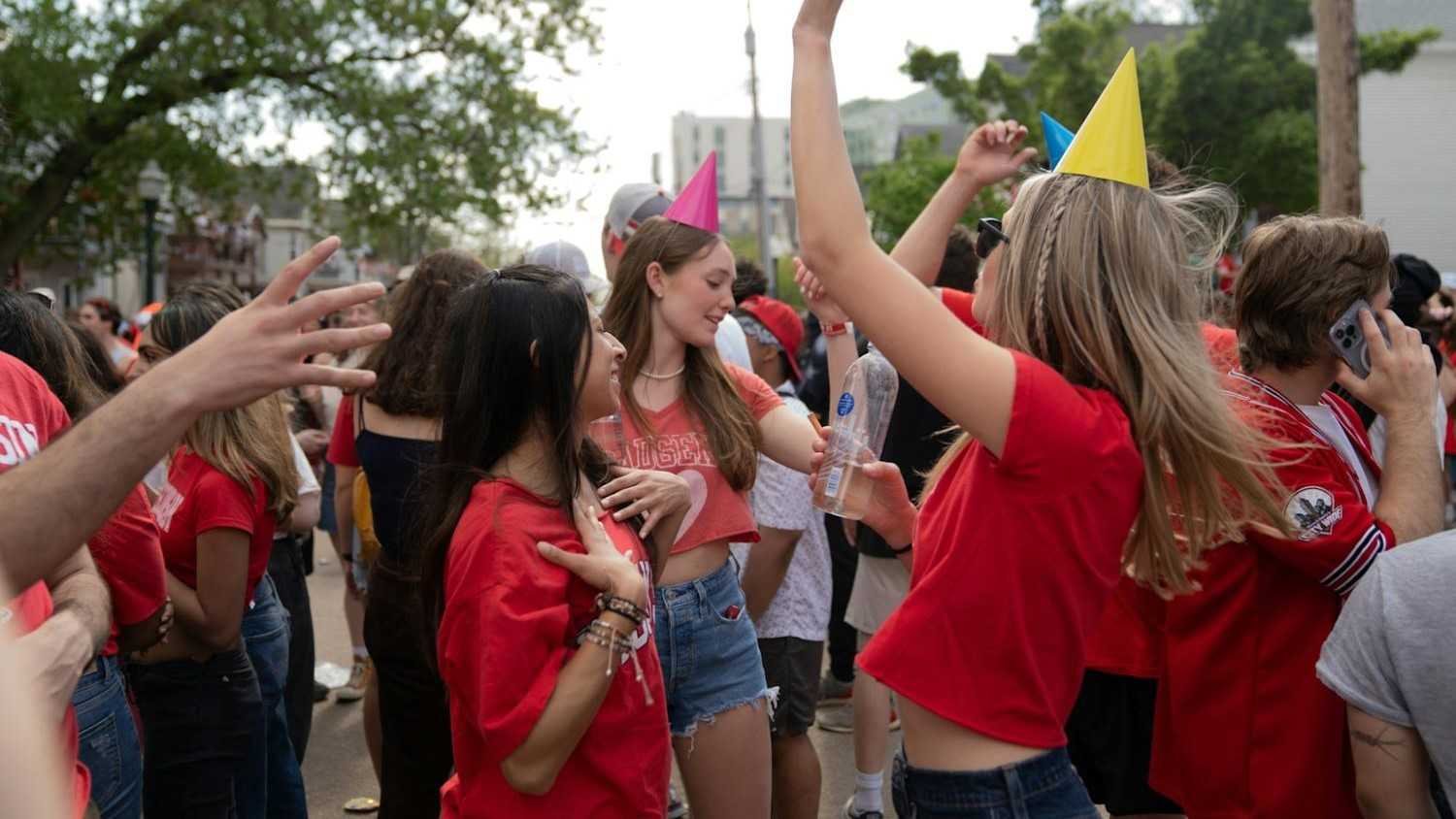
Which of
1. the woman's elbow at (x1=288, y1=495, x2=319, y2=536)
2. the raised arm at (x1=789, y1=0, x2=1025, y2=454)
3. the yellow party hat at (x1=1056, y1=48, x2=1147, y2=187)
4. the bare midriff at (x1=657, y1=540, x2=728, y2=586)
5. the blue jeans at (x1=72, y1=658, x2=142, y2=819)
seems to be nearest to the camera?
the raised arm at (x1=789, y1=0, x2=1025, y2=454)

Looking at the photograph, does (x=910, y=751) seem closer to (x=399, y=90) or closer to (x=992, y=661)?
(x=992, y=661)

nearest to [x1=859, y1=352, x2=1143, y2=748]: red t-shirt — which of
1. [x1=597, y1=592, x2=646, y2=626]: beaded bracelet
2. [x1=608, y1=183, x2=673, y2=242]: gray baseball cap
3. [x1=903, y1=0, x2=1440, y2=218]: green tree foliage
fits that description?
[x1=597, y1=592, x2=646, y2=626]: beaded bracelet

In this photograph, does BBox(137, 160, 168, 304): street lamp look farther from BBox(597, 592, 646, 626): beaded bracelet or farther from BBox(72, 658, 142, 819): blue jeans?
BBox(597, 592, 646, 626): beaded bracelet

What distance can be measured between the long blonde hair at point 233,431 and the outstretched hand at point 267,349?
183cm

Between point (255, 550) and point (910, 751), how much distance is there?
2.49 metres

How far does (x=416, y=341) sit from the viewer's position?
4082 mm

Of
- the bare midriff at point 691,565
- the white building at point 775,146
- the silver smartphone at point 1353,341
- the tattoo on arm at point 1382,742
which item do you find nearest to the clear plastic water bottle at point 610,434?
the bare midriff at point 691,565

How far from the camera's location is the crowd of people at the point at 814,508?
194 centimetres

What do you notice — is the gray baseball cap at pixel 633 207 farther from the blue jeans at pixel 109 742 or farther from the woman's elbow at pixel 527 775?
the woman's elbow at pixel 527 775

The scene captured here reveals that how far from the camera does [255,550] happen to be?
3887 millimetres

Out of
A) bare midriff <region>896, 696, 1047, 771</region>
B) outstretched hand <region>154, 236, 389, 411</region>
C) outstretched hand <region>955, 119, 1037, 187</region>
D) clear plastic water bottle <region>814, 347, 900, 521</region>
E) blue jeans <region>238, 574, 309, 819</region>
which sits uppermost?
outstretched hand <region>955, 119, 1037, 187</region>

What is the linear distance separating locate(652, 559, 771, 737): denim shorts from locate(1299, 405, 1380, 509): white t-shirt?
155 centimetres

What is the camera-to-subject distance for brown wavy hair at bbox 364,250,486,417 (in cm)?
402

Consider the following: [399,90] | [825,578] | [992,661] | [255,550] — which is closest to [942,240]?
[992,661]
